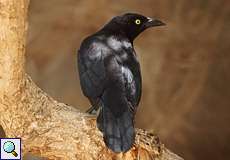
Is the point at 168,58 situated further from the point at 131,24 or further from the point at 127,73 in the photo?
the point at 127,73

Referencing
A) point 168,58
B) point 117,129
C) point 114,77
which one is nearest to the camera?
point 117,129

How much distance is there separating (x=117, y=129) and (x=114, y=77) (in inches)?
15.7

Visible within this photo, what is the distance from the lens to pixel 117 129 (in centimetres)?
383

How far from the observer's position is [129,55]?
4387 mm

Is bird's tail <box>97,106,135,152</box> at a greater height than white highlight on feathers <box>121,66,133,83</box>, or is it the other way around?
white highlight on feathers <box>121,66,133,83</box>

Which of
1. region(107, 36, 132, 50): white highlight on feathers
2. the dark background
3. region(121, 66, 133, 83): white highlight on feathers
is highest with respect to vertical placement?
region(107, 36, 132, 50): white highlight on feathers

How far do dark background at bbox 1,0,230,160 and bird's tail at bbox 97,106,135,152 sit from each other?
133 inches

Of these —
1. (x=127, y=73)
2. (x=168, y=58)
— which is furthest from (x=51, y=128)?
(x=168, y=58)

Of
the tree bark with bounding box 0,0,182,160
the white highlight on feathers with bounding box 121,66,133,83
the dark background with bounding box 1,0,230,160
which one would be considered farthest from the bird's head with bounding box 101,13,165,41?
the dark background with bounding box 1,0,230,160

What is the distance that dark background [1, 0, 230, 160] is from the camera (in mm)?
7316

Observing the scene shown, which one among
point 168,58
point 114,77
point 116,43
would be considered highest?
point 116,43

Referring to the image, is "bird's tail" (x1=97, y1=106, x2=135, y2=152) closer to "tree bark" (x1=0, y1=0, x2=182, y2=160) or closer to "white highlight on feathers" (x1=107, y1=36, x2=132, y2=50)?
"tree bark" (x1=0, y1=0, x2=182, y2=160)

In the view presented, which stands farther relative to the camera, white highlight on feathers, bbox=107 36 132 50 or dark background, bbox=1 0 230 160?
dark background, bbox=1 0 230 160

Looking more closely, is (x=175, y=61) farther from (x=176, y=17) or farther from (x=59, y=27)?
(x=59, y=27)
